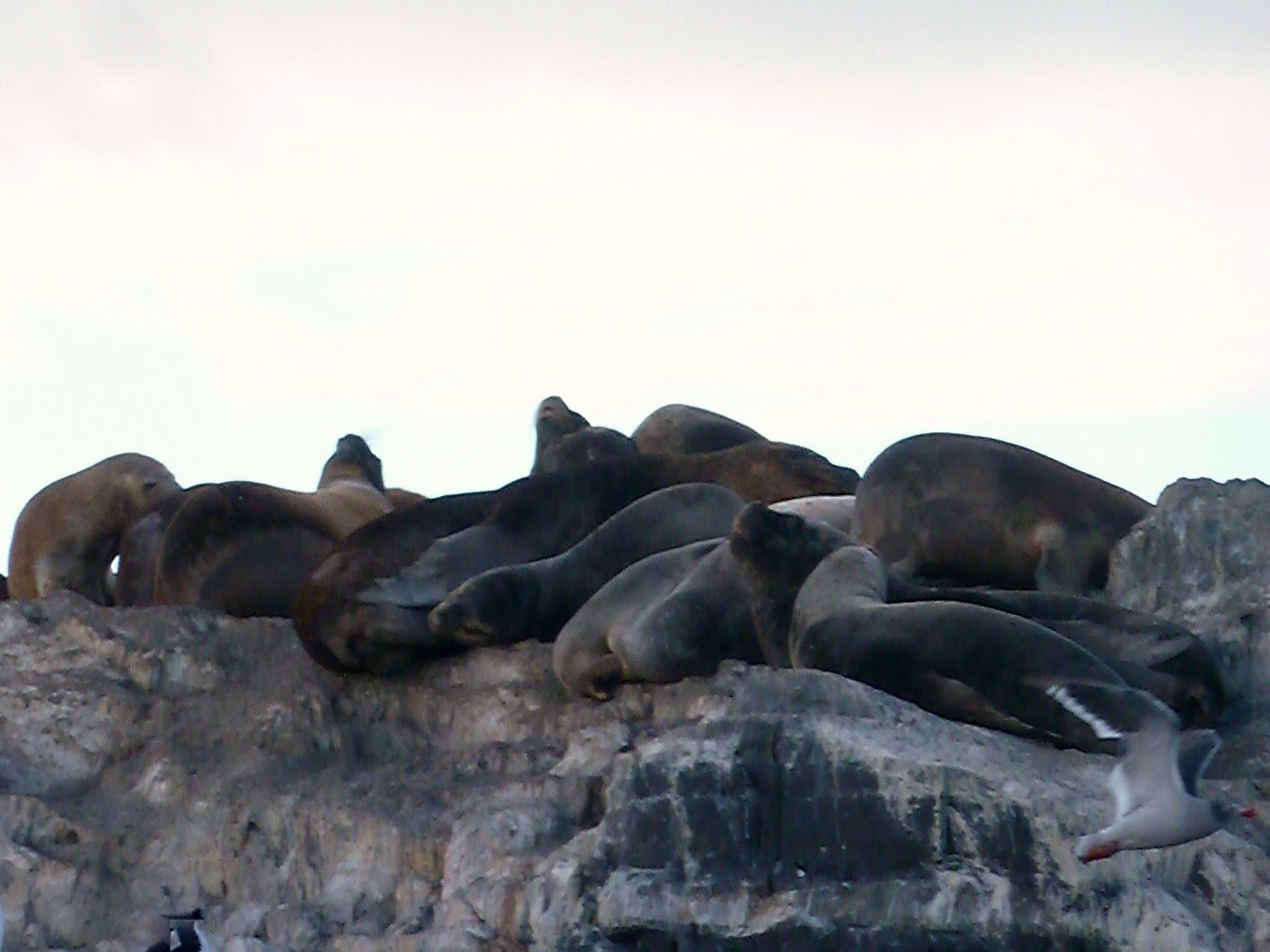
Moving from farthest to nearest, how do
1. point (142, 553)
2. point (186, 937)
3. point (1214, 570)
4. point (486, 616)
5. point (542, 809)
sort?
point (142, 553), point (486, 616), point (1214, 570), point (542, 809), point (186, 937)

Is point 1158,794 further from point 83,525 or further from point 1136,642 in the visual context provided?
point 83,525

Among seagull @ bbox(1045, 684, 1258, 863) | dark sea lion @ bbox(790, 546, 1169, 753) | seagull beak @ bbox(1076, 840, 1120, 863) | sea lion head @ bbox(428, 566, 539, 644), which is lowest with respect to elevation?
seagull beak @ bbox(1076, 840, 1120, 863)

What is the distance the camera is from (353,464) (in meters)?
16.3

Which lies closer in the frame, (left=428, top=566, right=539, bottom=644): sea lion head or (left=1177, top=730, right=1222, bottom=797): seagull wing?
(left=1177, top=730, right=1222, bottom=797): seagull wing

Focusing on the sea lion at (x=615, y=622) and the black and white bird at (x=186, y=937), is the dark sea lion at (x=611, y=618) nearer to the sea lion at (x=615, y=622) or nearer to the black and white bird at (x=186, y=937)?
the sea lion at (x=615, y=622)

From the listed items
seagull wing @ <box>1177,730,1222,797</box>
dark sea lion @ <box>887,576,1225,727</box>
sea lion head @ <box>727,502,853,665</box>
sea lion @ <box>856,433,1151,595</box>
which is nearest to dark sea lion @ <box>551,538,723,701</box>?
sea lion head @ <box>727,502,853,665</box>

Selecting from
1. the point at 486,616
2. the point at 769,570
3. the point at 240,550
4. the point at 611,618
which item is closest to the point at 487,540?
the point at 486,616

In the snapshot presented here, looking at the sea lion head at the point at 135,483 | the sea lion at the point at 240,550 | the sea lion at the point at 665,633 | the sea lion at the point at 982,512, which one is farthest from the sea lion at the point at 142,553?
the sea lion at the point at 665,633

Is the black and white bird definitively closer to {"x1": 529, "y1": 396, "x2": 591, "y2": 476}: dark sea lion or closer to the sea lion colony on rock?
the sea lion colony on rock

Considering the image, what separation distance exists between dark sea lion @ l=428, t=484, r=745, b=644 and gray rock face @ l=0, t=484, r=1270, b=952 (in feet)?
0.55

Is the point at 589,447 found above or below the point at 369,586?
above

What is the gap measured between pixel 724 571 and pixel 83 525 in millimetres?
7384

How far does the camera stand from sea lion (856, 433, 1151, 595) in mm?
11609

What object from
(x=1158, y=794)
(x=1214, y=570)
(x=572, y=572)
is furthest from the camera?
(x=572, y=572)
